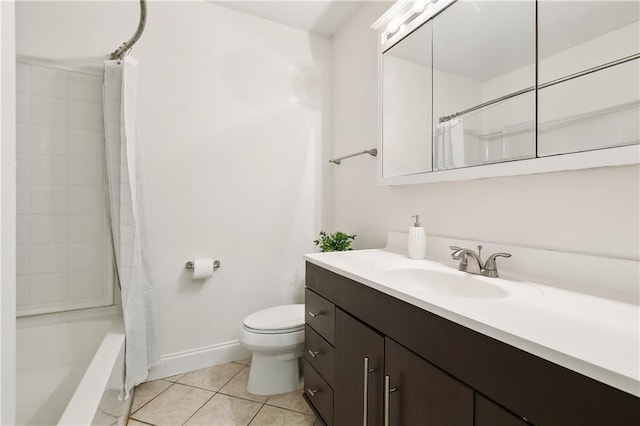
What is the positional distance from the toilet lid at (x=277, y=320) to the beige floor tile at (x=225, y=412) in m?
0.41

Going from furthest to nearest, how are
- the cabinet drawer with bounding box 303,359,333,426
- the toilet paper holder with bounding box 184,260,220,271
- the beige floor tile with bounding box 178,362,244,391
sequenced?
the toilet paper holder with bounding box 184,260,220,271 → the beige floor tile with bounding box 178,362,244,391 → the cabinet drawer with bounding box 303,359,333,426

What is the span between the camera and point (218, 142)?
2.06 meters

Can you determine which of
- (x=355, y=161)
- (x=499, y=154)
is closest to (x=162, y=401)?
Result: (x=355, y=161)

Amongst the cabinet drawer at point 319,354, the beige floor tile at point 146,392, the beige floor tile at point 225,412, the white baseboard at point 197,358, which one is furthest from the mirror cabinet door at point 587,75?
the beige floor tile at point 146,392

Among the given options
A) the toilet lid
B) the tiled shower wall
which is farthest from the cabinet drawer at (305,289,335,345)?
the tiled shower wall

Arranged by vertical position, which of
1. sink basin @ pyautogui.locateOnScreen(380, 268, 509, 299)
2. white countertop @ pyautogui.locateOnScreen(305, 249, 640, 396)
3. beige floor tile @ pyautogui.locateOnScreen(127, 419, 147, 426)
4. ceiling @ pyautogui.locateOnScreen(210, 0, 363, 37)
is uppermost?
ceiling @ pyautogui.locateOnScreen(210, 0, 363, 37)

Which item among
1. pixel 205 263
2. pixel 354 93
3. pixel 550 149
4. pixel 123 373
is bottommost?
pixel 123 373

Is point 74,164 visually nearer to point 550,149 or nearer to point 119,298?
point 119,298

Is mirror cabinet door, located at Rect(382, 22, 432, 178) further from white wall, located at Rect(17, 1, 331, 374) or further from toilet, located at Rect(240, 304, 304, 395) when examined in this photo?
toilet, located at Rect(240, 304, 304, 395)

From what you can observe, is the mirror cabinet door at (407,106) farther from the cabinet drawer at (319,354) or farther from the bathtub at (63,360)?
the bathtub at (63,360)

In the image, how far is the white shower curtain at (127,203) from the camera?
5.05 feet

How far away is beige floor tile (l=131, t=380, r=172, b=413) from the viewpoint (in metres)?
1.65

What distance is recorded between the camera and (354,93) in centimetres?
215

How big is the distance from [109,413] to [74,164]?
1319 millimetres
